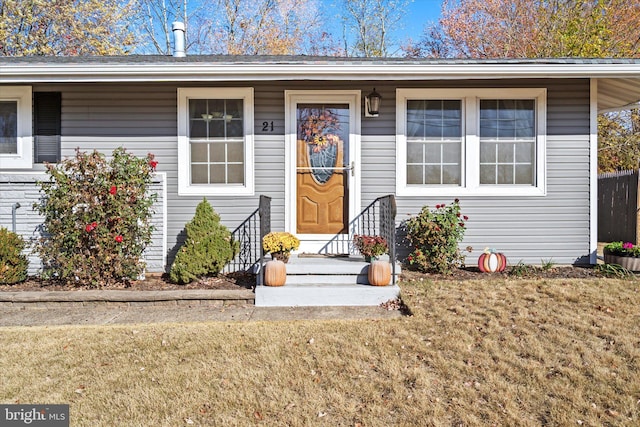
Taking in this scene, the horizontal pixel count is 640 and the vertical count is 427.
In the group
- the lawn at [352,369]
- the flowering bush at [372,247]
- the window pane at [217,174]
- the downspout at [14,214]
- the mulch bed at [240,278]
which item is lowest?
the lawn at [352,369]

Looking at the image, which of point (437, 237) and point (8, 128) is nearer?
point (437, 237)

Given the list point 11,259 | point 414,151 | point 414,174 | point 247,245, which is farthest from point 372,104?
point 11,259

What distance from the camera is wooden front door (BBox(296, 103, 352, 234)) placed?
5.62 meters

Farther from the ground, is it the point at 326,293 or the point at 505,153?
the point at 505,153

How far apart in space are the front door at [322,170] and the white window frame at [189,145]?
2.10 feet

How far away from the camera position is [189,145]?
5.57 m

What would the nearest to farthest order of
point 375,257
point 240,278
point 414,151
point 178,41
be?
point 375,257 < point 240,278 < point 414,151 < point 178,41

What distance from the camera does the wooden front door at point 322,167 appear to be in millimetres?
5617

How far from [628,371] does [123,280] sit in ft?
16.1

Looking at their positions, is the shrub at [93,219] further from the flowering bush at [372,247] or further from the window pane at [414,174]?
the window pane at [414,174]

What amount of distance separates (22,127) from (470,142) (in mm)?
6097

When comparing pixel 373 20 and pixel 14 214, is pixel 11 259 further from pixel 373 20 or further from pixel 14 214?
pixel 373 20

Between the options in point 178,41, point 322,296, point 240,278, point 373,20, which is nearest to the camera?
point 322,296

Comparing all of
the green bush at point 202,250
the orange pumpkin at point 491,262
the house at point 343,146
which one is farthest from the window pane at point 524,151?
the green bush at point 202,250
